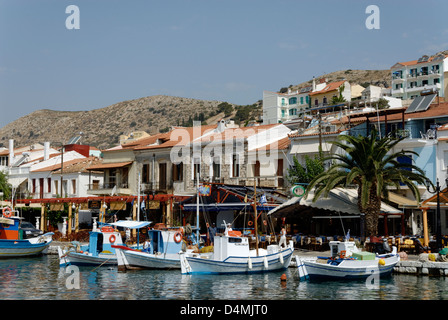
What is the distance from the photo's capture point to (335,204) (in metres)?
35.2

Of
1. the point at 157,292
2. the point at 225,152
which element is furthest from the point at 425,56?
the point at 157,292

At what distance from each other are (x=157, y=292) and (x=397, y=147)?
2127cm

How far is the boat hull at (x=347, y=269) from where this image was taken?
2558 centimetres

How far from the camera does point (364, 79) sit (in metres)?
160

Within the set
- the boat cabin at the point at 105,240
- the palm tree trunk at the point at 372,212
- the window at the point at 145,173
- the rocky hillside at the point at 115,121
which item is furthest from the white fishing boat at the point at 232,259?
the rocky hillside at the point at 115,121

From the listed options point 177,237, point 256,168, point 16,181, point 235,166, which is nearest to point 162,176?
point 235,166

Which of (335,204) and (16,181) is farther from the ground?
(16,181)

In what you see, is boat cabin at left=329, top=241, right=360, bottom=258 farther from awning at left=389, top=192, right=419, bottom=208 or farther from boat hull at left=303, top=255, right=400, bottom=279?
awning at left=389, top=192, right=419, bottom=208

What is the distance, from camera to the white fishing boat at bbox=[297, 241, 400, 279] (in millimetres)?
25609

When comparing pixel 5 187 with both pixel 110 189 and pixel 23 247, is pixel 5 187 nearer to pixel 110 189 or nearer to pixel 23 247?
pixel 110 189

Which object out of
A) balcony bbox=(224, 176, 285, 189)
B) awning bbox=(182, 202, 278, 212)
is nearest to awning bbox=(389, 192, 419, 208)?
awning bbox=(182, 202, 278, 212)

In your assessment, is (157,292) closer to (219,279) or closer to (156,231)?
(219,279)

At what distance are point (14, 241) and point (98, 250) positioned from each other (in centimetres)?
847
